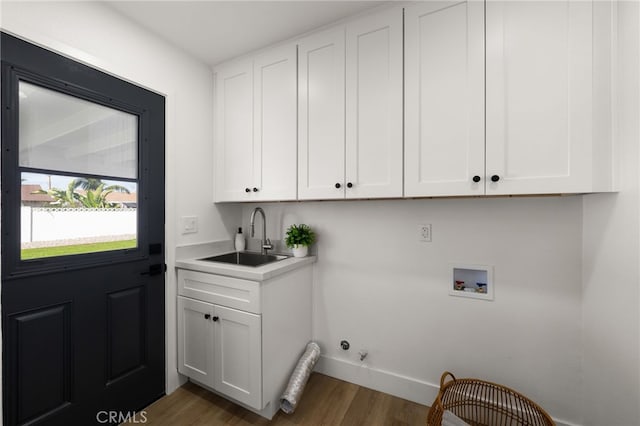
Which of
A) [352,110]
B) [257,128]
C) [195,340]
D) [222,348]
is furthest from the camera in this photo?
[257,128]

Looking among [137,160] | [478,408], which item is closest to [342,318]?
[478,408]

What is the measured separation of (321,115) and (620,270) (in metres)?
1.61

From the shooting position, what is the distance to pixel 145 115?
169 cm

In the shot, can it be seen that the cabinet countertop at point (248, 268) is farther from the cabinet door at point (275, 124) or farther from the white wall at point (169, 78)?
the cabinet door at point (275, 124)

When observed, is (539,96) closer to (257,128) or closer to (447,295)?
(447,295)

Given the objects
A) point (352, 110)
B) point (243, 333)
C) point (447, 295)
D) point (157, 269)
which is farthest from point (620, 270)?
point (157, 269)

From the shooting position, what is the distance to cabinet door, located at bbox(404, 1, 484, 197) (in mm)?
1277

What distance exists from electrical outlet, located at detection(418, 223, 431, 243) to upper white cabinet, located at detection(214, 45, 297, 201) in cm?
87

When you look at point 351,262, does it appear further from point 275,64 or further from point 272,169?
point 275,64

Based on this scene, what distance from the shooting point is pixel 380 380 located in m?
1.82

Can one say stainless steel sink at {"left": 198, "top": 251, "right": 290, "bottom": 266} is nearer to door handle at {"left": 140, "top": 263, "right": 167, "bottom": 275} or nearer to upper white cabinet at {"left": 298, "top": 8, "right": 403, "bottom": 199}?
door handle at {"left": 140, "top": 263, "right": 167, "bottom": 275}

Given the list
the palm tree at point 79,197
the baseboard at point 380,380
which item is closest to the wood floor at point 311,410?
the baseboard at point 380,380

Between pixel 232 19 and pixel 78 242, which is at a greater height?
pixel 232 19

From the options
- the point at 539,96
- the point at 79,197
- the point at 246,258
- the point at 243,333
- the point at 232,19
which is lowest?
the point at 243,333
